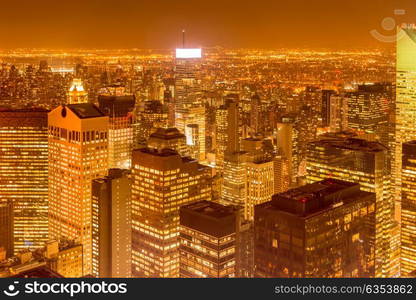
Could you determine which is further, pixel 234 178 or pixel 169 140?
pixel 169 140

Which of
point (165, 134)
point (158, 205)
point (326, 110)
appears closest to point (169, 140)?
point (165, 134)

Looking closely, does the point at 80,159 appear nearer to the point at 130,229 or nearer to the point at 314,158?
the point at 130,229

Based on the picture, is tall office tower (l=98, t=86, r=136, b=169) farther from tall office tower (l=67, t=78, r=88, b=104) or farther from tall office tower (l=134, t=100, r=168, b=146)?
tall office tower (l=67, t=78, r=88, b=104)

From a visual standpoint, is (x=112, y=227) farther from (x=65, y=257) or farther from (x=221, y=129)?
(x=221, y=129)

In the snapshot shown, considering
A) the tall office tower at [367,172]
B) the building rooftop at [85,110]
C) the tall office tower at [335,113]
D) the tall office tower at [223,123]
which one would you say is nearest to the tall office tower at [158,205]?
the building rooftop at [85,110]

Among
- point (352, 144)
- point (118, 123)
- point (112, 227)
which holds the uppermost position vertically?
point (118, 123)

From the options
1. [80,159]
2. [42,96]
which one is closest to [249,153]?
[80,159]
